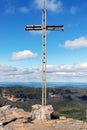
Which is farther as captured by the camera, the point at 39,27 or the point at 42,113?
the point at 39,27

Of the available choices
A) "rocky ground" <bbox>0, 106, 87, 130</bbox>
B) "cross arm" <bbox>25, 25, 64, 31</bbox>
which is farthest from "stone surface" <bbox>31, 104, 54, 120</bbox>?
"cross arm" <bbox>25, 25, 64, 31</bbox>

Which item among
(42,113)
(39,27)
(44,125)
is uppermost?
(39,27)

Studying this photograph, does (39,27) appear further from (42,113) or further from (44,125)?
(44,125)

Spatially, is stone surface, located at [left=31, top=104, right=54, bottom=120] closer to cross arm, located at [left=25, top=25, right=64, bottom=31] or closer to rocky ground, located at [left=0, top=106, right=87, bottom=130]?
rocky ground, located at [left=0, top=106, right=87, bottom=130]

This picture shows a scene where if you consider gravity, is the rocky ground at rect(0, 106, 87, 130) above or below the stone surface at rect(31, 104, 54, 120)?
below

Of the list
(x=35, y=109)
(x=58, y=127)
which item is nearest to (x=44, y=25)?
(x=35, y=109)

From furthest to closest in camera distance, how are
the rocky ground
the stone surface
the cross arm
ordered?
the cross arm → the stone surface → the rocky ground

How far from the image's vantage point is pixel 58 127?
2694cm

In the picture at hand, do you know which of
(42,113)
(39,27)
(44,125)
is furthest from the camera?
(39,27)

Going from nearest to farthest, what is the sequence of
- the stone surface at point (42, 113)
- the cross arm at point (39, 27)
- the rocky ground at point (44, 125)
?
1. the rocky ground at point (44, 125)
2. the stone surface at point (42, 113)
3. the cross arm at point (39, 27)

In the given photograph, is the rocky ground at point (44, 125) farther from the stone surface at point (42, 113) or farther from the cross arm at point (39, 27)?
the cross arm at point (39, 27)

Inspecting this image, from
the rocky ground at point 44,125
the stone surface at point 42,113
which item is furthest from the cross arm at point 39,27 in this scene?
the rocky ground at point 44,125

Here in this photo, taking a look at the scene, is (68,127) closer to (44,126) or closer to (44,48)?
(44,126)

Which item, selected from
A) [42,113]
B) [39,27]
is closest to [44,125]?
[42,113]
